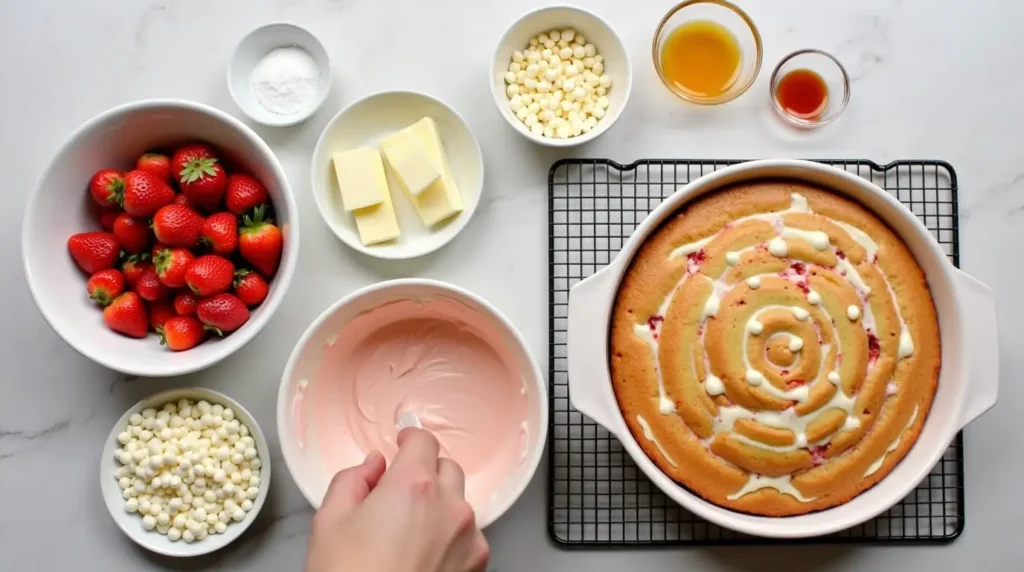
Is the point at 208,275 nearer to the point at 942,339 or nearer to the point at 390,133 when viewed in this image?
the point at 390,133

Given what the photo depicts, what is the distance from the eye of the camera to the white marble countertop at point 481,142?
1.74 meters

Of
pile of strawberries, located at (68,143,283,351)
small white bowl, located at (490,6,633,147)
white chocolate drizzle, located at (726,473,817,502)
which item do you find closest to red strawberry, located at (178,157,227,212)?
pile of strawberries, located at (68,143,283,351)

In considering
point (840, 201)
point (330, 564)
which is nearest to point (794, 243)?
point (840, 201)

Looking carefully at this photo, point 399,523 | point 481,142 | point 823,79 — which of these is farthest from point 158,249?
point 823,79

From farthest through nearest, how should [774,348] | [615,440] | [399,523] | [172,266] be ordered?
[615,440], [172,266], [774,348], [399,523]

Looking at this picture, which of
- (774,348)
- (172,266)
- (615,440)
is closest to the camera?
(774,348)

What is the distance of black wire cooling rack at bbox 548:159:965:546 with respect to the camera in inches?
66.6

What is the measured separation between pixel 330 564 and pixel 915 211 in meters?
1.36

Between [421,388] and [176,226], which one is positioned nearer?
[176,226]

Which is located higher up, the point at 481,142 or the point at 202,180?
the point at 481,142

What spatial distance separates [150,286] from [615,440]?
95cm

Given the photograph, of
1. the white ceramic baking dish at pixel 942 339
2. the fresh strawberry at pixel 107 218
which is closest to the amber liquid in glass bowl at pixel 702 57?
the white ceramic baking dish at pixel 942 339

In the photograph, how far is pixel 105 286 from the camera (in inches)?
62.6

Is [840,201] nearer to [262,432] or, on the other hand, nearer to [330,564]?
[330,564]
